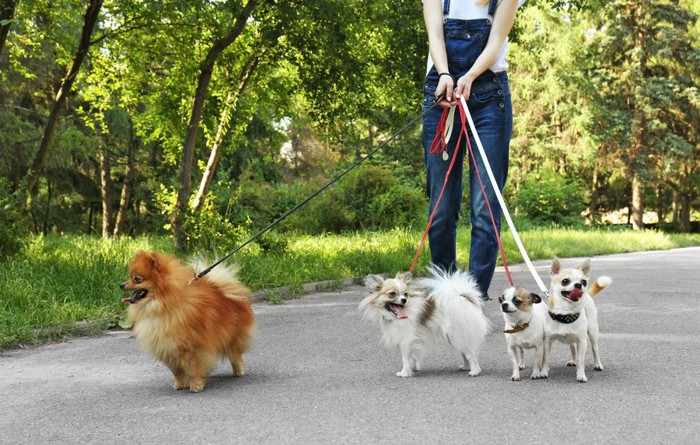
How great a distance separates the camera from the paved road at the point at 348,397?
10.5 ft

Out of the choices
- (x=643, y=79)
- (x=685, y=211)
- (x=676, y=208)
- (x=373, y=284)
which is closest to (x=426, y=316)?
(x=373, y=284)

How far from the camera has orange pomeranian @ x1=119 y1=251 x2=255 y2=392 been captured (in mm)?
3986

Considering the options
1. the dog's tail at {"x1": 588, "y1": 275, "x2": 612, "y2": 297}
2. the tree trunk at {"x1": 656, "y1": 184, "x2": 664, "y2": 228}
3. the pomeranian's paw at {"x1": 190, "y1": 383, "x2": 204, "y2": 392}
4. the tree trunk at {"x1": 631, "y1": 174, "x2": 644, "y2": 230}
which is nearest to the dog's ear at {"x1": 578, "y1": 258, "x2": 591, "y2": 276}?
the dog's tail at {"x1": 588, "y1": 275, "x2": 612, "y2": 297}

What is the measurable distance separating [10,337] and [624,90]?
32.4 metres

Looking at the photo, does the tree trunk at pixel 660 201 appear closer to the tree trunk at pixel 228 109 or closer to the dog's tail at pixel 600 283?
the tree trunk at pixel 228 109

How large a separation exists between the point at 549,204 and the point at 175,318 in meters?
24.1

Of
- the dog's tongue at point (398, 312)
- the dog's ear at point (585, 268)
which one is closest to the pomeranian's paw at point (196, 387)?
the dog's tongue at point (398, 312)

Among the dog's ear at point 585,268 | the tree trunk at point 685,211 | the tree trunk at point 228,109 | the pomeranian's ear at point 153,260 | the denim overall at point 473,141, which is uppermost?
the tree trunk at point 228,109

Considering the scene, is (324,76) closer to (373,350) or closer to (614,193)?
(373,350)

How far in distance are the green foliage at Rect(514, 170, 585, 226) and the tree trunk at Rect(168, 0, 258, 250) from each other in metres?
16.7

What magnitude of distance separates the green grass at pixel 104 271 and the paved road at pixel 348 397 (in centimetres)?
49

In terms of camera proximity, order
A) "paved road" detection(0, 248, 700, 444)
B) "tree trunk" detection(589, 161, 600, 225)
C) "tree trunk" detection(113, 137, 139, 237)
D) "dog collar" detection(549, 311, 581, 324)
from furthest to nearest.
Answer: "tree trunk" detection(589, 161, 600, 225) → "tree trunk" detection(113, 137, 139, 237) → "dog collar" detection(549, 311, 581, 324) → "paved road" detection(0, 248, 700, 444)

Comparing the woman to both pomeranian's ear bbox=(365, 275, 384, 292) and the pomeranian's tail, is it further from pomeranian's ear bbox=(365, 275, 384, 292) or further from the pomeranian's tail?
pomeranian's ear bbox=(365, 275, 384, 292)

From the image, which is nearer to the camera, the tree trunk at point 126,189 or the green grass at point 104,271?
the green grass at point 104,271
